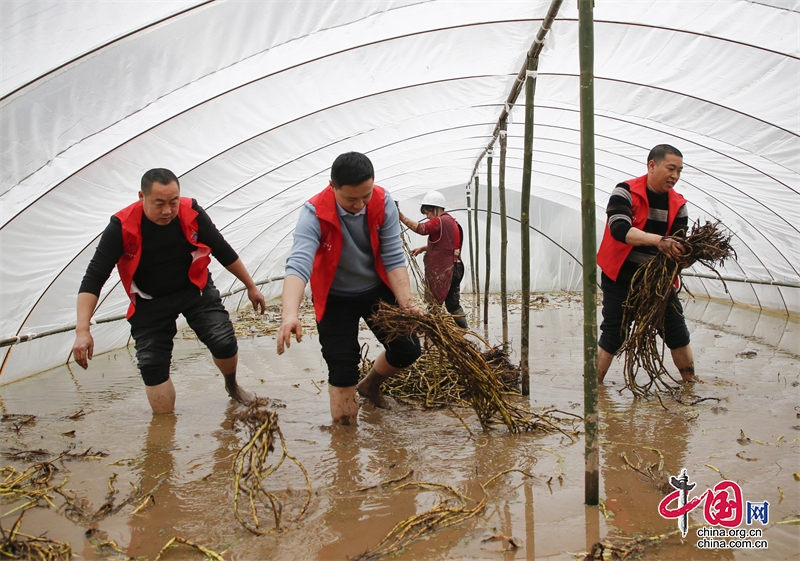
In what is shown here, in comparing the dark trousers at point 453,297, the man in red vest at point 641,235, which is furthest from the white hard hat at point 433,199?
the man in red vest at point 641,235

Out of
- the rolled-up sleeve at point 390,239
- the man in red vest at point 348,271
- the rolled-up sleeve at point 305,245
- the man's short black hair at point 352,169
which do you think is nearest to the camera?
the man's short black hair at point 352,169

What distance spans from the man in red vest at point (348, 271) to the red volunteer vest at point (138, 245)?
3.40ft

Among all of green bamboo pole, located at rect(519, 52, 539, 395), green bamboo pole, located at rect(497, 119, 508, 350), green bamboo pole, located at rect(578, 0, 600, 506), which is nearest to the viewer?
green bamboo pole, located at rect(578, 0, 600, 506)

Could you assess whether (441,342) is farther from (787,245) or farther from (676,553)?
(787,245)

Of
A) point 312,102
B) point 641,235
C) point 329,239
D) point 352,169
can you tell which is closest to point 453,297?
point 312,102

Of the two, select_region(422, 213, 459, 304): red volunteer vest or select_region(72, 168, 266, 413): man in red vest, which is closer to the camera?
select_region(72, 168, 266, 413): man in red vest

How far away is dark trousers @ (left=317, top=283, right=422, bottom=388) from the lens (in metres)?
3.86

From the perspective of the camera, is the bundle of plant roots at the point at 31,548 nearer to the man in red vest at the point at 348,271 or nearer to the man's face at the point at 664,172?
the man in red vest at the point at 348,271

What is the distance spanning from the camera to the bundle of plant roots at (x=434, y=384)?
4.67 meters

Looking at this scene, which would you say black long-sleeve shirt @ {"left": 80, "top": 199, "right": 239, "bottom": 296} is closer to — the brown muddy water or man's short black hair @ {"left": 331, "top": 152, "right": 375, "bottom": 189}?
the brown muddy water

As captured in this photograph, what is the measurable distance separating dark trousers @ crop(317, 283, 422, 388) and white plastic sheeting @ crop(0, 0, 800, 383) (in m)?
2.33

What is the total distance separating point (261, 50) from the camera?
507cm

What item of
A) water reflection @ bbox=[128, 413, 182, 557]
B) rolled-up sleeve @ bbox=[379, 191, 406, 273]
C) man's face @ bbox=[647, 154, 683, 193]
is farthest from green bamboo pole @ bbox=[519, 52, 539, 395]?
water reflection @ bbox=[128, 413, 182, 557]

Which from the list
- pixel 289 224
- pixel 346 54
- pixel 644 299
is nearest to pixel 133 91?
pixel 346 54
